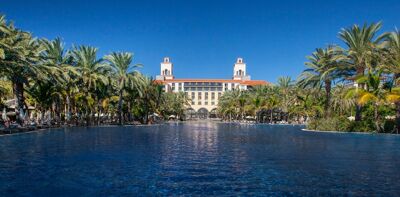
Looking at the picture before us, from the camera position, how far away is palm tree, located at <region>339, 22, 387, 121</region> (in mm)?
44344

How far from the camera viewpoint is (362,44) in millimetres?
44938

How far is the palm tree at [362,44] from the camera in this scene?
44.3 meters

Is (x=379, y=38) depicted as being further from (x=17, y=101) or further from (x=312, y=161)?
(x=17, y=101)

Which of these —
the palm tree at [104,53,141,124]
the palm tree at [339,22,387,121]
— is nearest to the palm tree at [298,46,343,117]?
the palm tree at [339,22,387,121]

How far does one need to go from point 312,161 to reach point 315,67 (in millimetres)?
40186

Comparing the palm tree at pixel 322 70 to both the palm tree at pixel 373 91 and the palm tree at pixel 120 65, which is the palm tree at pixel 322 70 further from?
the palm tree at pixel 120 65

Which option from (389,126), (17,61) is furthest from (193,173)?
(389,126)

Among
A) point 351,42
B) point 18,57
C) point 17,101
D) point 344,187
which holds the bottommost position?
point 344,187

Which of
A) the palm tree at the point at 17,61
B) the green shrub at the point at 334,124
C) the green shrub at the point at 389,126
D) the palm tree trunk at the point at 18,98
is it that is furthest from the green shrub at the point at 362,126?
the palm tree trunk at the point at 18,98

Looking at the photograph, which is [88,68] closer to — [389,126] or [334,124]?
[334,124]

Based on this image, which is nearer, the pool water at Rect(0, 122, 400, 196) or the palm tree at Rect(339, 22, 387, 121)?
the pool water at Rect(0, 122, 400, 196)

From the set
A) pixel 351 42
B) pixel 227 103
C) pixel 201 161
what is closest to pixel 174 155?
pixel 201 161

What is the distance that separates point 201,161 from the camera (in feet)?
62.0

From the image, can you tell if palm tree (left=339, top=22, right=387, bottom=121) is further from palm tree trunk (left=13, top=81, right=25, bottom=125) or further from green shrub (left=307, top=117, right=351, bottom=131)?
palm tree trunk (left=13, top=81, right=25, bottom=125)
